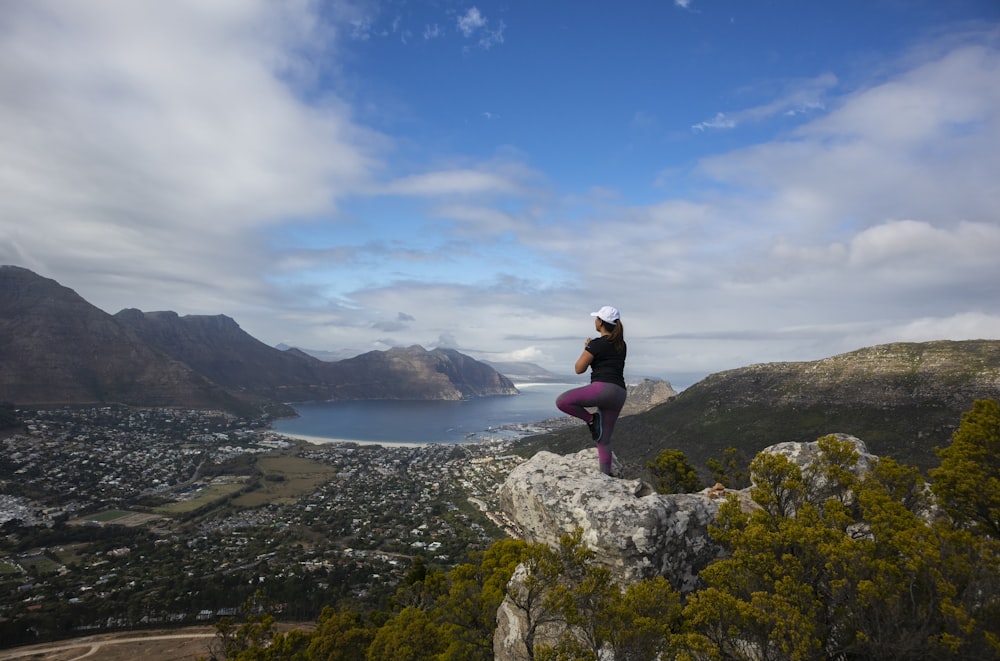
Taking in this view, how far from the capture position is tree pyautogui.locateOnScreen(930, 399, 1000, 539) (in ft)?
32.3

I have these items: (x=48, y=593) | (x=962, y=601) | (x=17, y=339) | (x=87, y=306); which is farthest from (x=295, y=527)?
(x=87, y=306)

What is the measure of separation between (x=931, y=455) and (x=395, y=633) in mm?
62480

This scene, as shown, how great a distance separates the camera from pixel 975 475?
9.98 m

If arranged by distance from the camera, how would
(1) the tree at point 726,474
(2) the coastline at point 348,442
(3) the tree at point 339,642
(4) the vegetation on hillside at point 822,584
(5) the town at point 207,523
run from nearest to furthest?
1. (4) the vegetation on hillside at point 822,584
2. (3) the tree at point 339,642
3. (1) the tree at point 726,474
4. (5) the town at point 207,523
5. (2) the coastline at point 348,442

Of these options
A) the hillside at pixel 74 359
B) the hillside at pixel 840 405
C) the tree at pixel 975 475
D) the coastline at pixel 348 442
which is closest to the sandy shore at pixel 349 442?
the coastline at pixel 348 442

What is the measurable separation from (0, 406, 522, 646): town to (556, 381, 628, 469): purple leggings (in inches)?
974

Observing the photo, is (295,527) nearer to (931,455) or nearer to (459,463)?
(459,463)

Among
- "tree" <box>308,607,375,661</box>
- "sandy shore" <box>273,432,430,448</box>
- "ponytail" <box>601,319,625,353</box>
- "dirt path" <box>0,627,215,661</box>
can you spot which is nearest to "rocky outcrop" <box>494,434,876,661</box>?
"ponytail" <box>601,319,625,353</box>

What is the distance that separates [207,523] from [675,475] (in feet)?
247

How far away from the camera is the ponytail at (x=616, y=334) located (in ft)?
29.8

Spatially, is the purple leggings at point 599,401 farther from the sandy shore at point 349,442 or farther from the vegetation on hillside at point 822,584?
the sandy shore at point 349,442

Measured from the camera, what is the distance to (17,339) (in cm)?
15562

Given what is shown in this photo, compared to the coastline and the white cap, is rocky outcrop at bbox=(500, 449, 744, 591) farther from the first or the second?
the coastline

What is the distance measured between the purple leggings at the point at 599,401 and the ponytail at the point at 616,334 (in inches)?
32.7
